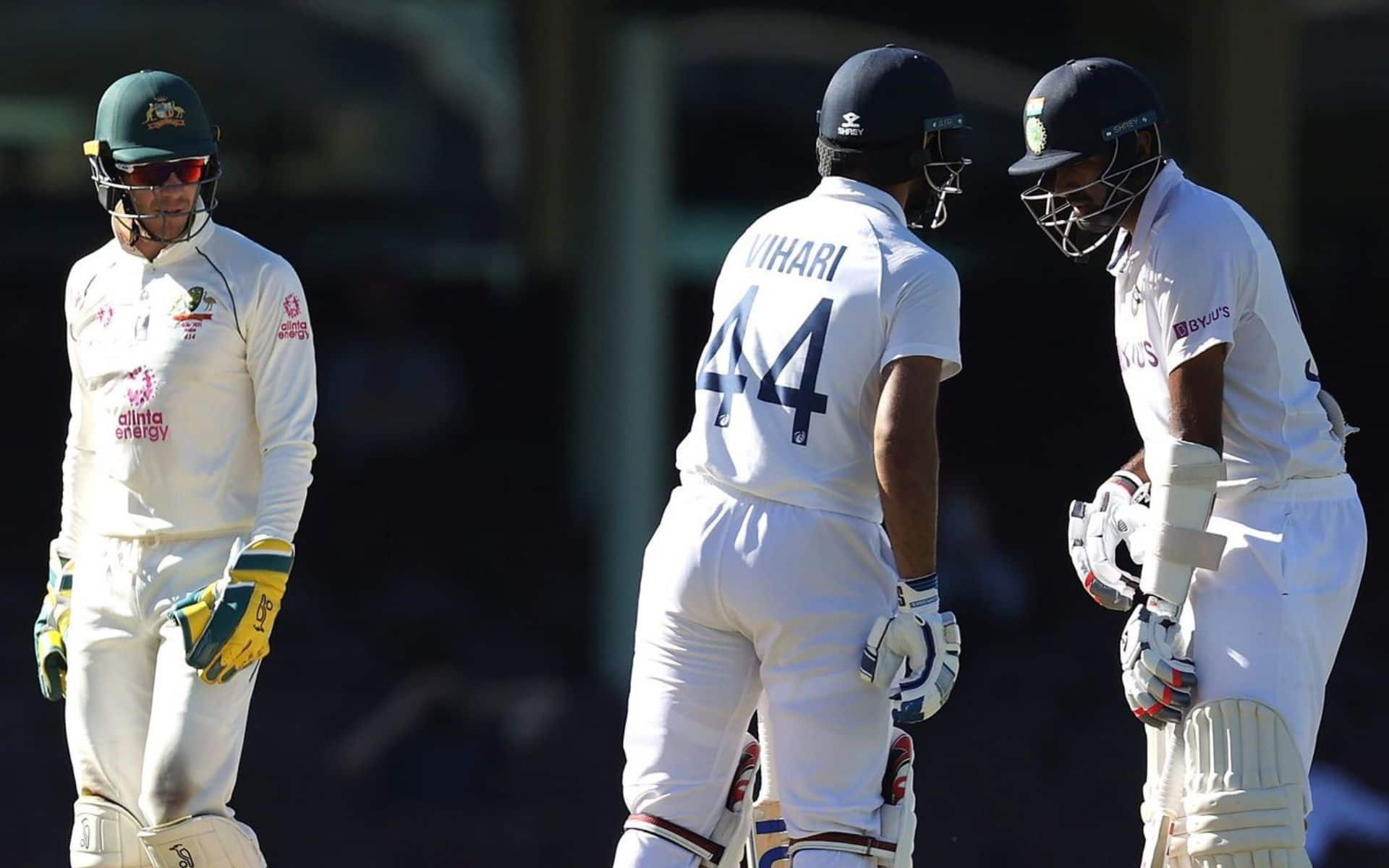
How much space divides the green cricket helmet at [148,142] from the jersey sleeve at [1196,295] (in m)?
1.75

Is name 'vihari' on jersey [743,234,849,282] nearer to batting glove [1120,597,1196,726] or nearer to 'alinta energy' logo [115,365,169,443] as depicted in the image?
batting glove [1120,597,1196,726]

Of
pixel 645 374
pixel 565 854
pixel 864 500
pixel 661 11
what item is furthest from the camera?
pixel 645 374

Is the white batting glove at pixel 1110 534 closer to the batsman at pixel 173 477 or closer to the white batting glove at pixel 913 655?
the white batting glove at pixel 913 655

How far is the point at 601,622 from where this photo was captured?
27.4ft

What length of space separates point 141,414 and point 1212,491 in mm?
1935

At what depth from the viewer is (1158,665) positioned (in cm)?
378

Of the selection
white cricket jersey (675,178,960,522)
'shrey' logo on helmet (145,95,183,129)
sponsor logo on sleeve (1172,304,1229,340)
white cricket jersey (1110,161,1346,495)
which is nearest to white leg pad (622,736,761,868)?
white cricket jersey (675,178,960,522)

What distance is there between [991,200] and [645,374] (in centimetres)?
282

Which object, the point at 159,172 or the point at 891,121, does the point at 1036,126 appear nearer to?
the point at 891,121

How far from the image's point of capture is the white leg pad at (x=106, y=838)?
4.18 meters

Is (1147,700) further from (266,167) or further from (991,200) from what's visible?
(266,167)

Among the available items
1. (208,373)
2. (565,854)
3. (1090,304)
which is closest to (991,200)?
(1090,304)

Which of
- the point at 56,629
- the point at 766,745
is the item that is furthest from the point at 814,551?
the point at 56,629

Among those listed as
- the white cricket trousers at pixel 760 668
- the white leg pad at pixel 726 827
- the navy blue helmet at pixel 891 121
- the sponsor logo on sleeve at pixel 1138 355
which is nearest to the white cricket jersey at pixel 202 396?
the white cricket trousers at pixel 760 668
